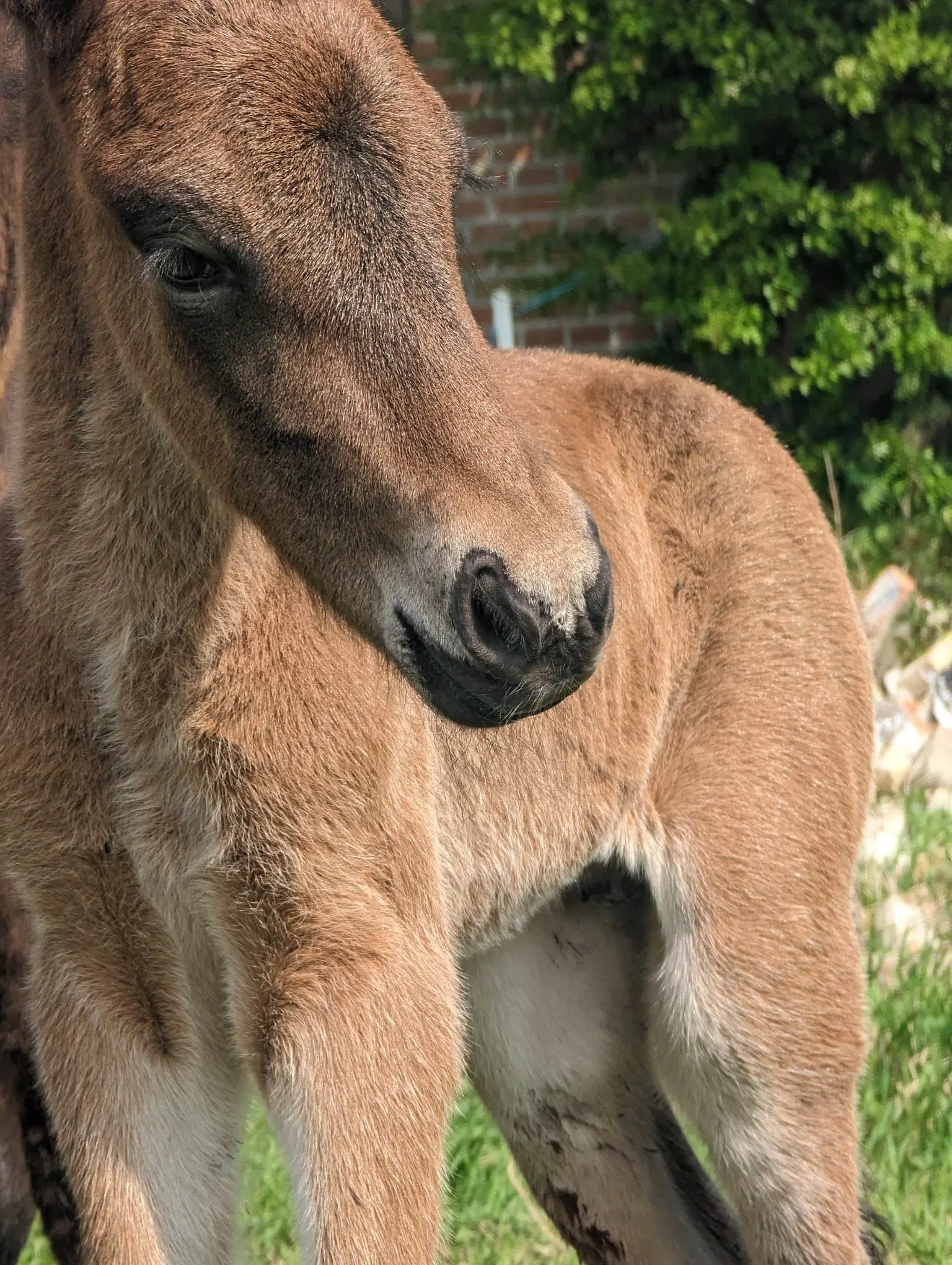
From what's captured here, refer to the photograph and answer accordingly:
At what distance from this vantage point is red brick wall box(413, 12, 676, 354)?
8352 mm

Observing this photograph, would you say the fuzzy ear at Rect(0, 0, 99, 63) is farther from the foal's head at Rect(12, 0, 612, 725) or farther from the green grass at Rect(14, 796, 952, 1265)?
the green grass at Rect(14, 796, 952, 1265)

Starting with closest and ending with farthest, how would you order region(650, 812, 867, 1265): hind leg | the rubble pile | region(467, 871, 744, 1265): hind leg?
region(650, 812, 867, 1265): hind leg
region(467, 871, 744, 1265): hind leg
the rubble pile

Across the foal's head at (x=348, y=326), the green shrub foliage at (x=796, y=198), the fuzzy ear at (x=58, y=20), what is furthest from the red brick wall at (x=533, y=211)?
the foal's head at (x=348, y=326)

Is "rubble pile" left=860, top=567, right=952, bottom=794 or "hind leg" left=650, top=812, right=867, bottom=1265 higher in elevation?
"hind leg" left=650, top=812, right=867, bottom=1265

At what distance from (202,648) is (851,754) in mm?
1605

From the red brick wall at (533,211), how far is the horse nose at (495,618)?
6.12m

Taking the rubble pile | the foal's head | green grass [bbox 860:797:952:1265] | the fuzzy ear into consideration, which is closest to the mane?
the fuzzy ear

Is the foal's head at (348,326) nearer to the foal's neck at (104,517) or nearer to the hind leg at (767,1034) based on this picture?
the foal's neck at (104,517)

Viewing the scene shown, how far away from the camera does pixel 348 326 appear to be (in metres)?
2.28

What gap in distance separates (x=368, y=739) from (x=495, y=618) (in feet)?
2.22

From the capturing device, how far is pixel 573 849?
11.5ft

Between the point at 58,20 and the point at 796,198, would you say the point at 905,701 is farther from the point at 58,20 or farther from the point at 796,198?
the point at 58,20

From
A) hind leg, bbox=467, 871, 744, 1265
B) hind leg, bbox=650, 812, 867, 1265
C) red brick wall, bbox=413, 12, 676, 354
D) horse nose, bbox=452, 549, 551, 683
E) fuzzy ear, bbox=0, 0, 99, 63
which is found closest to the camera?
horse nose, bbox=452, 549, 551, 683

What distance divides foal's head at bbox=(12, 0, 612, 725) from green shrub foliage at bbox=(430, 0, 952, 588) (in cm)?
527
